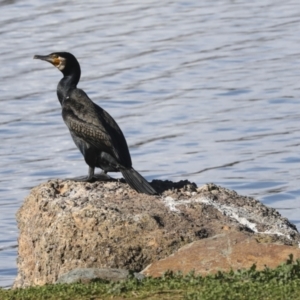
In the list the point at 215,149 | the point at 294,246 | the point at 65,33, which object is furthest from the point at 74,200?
the point at 65,33

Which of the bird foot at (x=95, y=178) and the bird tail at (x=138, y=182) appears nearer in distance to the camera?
the bird tail at (x=138, y=182)

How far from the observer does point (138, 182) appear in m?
8.38

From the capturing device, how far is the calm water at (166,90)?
46.8ft

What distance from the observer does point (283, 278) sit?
20.7 ft

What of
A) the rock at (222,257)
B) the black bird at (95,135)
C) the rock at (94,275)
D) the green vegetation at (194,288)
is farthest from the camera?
the black bird at (95,135)

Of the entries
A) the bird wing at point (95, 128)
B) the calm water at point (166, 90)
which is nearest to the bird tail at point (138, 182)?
the bird wing at point (95, 128)

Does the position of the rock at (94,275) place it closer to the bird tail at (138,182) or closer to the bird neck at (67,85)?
the bird tail at (138,182)

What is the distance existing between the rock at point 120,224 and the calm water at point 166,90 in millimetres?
3309

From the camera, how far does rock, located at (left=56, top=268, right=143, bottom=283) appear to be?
6.62 meters

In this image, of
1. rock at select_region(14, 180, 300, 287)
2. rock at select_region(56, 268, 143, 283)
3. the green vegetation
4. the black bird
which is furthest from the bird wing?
the green vegetation

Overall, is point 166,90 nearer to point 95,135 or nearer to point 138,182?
point 95,135

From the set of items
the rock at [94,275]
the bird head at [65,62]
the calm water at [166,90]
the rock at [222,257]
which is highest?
the bird head at [65,62]

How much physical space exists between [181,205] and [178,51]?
38.8 ft

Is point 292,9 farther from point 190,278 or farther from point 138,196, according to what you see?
point 190,278
